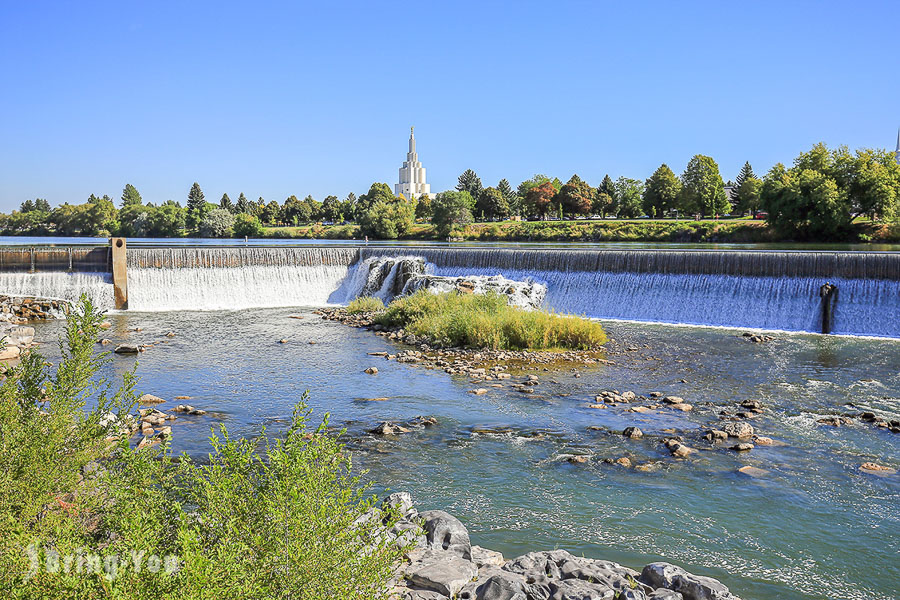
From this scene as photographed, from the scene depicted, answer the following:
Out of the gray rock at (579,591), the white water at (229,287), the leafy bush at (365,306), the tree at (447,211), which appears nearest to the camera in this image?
the gray rock at (579,591)

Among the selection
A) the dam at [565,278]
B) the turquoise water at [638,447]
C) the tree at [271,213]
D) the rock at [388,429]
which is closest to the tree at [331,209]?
the tree at [271,213]

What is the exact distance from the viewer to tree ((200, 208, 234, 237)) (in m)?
82.3

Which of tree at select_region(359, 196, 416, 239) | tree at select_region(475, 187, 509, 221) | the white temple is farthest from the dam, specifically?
the white temple

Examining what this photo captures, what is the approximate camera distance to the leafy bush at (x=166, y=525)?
318cm

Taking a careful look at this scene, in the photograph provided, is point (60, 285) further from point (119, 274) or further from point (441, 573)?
point (441, 573)

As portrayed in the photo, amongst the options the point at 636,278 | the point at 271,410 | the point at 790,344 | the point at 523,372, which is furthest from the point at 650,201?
the point at 271,410

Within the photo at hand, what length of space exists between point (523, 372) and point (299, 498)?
11.5 metres

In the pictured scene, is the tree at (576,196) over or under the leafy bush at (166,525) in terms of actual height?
over

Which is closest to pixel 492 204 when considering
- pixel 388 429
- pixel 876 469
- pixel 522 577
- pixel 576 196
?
pixel 576 196

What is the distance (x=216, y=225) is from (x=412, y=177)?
7637cm

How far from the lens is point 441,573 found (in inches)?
229

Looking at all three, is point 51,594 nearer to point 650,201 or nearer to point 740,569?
point 740,569

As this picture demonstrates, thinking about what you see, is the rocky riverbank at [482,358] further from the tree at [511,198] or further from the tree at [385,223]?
the tree at [511,198]

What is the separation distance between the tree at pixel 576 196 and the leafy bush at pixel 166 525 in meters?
73.9
